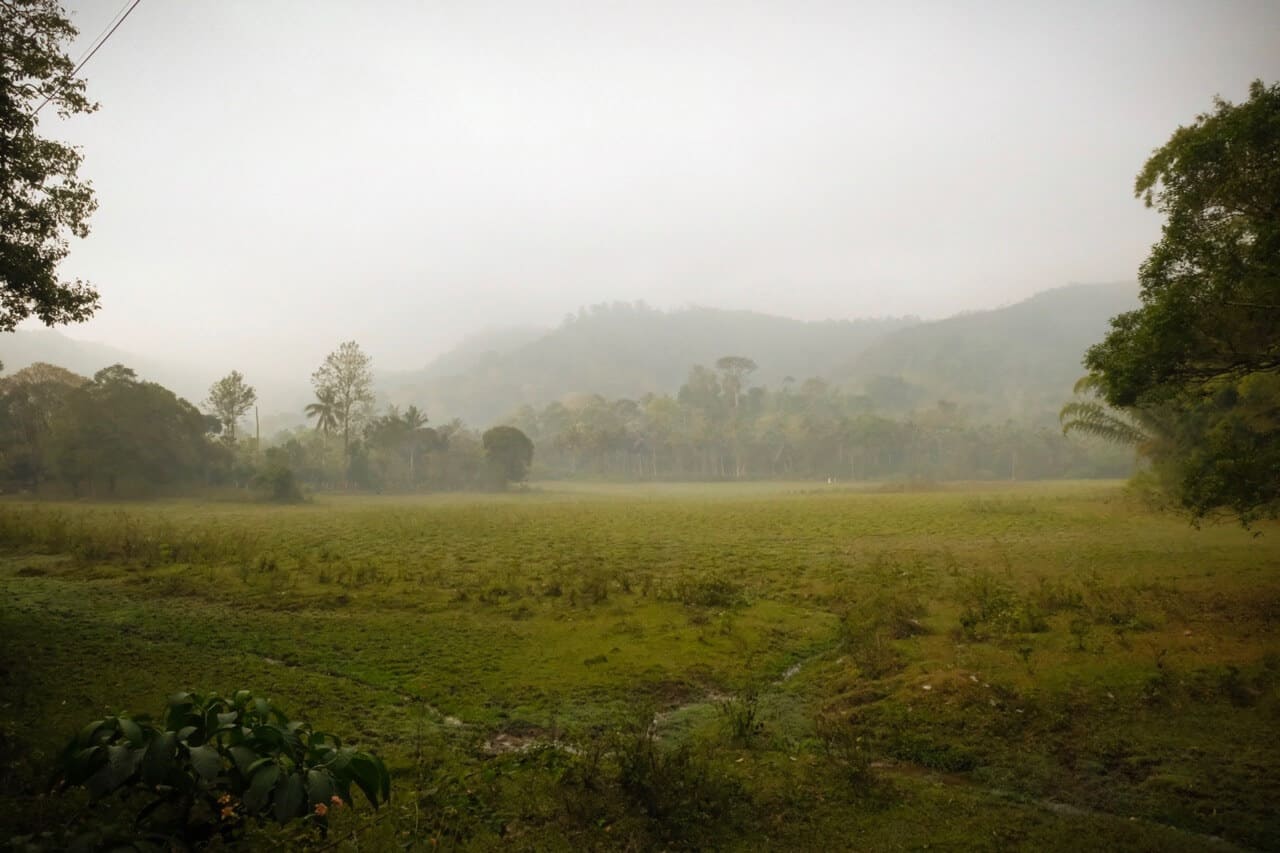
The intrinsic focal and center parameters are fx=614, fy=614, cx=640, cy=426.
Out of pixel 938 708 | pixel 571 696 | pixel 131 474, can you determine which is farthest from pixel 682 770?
pixel 131 474

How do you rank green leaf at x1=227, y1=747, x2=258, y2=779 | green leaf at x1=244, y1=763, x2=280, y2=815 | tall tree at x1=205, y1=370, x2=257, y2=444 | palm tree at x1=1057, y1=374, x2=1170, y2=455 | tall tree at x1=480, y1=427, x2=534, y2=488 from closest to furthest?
green leaf at x1=244, y1=763, x2=280, y2=815
green leaf at x1=227, y1=747, x2=258, y2=779
palm tree at x1=1057, y1=374, x2=1170, y2=455
tall tree at x1=205, y1=370, x2=257, y2=444
tall tree at x1=480, y1=427, x2=534, y2=488

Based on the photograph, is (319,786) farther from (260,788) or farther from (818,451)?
(818,451)

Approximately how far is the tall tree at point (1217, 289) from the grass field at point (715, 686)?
2484mm

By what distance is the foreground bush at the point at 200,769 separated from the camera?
2557mm

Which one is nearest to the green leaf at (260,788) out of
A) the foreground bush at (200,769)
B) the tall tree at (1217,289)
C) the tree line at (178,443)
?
the foreground bush at (200,769)

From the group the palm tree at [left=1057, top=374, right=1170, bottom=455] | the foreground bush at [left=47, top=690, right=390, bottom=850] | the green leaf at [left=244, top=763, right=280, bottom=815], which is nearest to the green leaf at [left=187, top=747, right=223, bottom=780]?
the foreground bush at [left=47, top=690, right=390, bottom=850]

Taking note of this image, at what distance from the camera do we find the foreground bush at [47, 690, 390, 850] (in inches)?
101

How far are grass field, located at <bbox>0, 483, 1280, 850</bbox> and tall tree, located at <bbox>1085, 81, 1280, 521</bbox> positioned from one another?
2.48 meters

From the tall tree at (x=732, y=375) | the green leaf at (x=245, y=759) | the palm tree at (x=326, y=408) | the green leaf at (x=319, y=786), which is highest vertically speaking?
the tall tree at (x=732, y=375)

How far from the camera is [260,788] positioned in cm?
258

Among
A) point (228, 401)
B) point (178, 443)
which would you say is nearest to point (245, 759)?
point (178, 443)

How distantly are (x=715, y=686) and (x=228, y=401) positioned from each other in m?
74.2

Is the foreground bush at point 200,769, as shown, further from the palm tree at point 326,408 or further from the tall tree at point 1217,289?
the palm tree at point 326,408

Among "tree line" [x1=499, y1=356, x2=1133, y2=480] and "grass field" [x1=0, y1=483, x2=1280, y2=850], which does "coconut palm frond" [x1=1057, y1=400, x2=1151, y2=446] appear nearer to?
"grass field" [x1=0, y1=483, x2=1280, y2=850]
